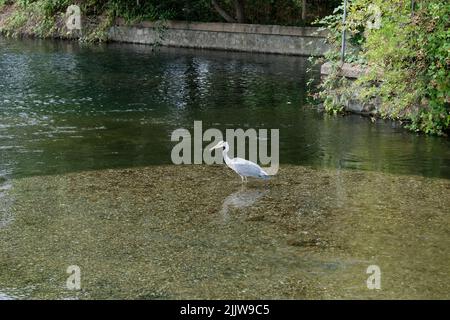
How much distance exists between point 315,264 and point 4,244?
3292 millimetres

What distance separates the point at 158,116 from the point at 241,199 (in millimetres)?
6361

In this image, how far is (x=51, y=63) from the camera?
2394 cm

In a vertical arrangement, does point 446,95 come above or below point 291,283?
above

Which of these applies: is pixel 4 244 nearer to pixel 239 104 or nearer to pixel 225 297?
pixel 225 297

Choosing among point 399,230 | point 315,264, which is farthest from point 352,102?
point 315,264

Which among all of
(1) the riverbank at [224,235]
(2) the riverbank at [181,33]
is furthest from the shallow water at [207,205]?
(2) the riverbank at [181,33]

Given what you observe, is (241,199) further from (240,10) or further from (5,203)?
(240,10)

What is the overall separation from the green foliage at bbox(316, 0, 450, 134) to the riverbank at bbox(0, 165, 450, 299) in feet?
9.96

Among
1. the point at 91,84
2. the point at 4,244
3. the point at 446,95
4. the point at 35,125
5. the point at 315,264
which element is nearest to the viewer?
the point at 315,264

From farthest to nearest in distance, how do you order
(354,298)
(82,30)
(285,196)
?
(82,30), (285,196), (354,298)

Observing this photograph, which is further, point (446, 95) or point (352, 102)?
point (352, 102)

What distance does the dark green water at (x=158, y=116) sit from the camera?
12.6 metres

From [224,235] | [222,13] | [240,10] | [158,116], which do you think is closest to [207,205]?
[224,235]

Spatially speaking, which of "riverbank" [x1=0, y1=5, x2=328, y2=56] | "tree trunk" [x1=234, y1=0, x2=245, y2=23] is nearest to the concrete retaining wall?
"riverbank" [x1=0, y1=5, x2=328, y2=56]
